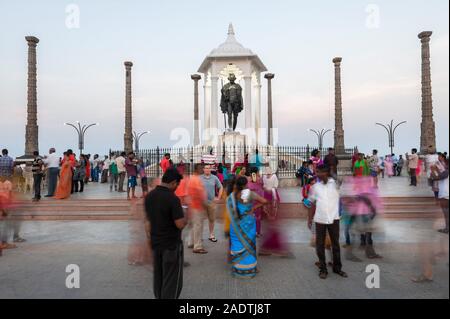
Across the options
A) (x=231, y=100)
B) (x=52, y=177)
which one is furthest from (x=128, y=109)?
(x=52, y=177)

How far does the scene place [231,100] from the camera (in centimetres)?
2047

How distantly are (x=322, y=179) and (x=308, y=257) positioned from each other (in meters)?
1.70

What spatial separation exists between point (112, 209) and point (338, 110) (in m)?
27.0

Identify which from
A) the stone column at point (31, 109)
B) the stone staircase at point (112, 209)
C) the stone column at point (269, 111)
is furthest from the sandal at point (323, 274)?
the stone column at point (269, 111)

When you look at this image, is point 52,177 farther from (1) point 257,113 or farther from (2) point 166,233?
(1) point 257,113

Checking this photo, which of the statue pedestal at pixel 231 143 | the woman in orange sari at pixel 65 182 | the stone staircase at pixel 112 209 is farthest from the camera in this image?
the statue pedestal at pixel 231 143

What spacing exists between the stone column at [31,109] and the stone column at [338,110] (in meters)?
23.8

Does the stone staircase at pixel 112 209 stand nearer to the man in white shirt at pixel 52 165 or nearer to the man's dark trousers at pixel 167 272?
the man in white shirt at pixel 52 165

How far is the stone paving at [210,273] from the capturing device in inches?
187

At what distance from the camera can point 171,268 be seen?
4.00 metres

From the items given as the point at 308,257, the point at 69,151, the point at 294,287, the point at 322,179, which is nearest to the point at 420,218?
the point at 308,257

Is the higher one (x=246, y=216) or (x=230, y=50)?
(x=230, y=50)

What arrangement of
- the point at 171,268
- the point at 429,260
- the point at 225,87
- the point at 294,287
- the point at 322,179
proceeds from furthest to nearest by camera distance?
the point at 225,87
the point at 322,179
the point at 294,287
the point at 429,260
the point at 171,268
